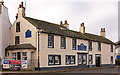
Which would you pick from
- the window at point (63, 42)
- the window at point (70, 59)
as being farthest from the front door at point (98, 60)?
the window at point (63, 42)

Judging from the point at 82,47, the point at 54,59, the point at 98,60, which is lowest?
the point at 98,60

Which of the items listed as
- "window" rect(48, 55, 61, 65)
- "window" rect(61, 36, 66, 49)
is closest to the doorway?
"window" rect(61, 36, 66, 49)

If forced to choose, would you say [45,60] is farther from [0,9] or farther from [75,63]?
[0,9]

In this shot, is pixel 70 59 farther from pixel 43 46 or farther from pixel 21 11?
pixel 21 11

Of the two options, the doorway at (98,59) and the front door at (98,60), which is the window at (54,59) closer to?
the doorway at (98,59)

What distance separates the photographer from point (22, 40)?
1085 inches

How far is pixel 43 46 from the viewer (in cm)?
2575

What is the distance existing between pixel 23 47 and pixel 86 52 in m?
13.7

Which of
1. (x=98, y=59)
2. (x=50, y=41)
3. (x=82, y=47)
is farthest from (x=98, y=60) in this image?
(x=50, y=41)

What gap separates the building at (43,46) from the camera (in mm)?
25408

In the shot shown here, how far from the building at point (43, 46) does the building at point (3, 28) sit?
0.67 meters

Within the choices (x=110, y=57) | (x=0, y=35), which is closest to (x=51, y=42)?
(x=0, y=35)

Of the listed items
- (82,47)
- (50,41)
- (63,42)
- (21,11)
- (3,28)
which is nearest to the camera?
(50,41)

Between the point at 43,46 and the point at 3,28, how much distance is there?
24.0ft
